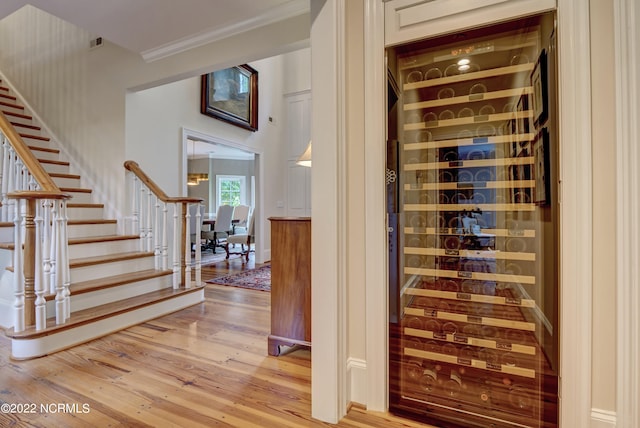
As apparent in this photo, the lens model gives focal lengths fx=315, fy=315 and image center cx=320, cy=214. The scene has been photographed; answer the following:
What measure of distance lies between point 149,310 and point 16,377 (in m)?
1.01

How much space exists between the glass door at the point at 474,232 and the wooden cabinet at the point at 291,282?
2.04 feet

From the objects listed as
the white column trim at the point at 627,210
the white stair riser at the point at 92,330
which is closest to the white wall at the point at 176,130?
the white stair riser at the point at 92,330

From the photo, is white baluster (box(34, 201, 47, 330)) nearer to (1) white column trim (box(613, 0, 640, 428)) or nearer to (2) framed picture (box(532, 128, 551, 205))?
(2) framed picture (box(532, 128, 551, 205))

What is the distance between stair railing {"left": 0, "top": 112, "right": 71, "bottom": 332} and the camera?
2070 millimetres

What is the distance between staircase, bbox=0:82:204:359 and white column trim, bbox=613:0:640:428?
10.0 ft

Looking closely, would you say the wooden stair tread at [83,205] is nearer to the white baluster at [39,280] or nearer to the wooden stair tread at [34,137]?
the wooden stair tread at [34,137]

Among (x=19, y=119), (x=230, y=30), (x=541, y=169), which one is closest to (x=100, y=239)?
(x=230, y=30)

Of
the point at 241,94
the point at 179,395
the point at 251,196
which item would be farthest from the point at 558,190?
the point at 251,196

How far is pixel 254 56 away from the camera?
2873 millimetres

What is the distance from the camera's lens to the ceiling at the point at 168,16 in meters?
2.49

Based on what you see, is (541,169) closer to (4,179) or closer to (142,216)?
(142,216)

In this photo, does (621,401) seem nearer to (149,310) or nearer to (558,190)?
(558,190)

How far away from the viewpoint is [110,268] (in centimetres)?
301

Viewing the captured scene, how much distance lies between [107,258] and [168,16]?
2.26 meters
